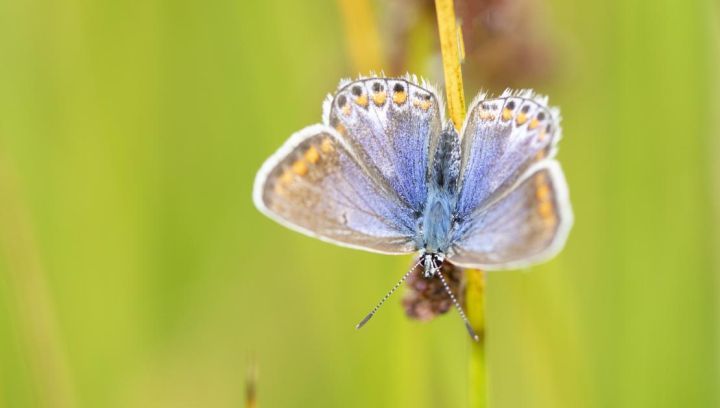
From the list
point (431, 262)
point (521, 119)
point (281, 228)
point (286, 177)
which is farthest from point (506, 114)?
point (281, 228)

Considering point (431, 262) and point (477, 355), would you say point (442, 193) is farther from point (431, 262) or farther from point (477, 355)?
point (477, 355)

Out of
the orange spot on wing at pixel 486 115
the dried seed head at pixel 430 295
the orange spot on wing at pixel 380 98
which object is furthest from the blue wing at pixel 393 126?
the dried seed head at pixel 430 295

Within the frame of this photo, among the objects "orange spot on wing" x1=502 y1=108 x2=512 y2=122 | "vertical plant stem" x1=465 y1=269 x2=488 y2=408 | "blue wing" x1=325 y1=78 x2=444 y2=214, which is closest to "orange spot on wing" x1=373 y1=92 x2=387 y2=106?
"blue wing" x1=325 y1=78 x2=444 y2=214

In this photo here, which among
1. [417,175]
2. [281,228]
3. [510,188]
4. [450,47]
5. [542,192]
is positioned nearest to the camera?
[450,47]

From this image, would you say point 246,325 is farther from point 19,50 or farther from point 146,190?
point 19,50

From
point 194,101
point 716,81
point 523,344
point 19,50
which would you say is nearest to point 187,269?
point 194,101

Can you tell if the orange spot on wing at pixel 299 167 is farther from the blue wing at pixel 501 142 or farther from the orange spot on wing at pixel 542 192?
the orange spot on wing at pixel 542 192
